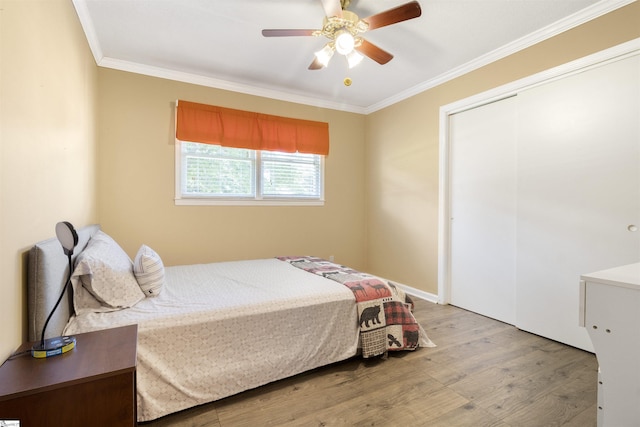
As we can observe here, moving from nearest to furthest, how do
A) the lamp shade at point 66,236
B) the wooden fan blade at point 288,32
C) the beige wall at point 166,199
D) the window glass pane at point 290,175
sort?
the lamp shade at point 66,236, the wooden fan blade at point 288,32, the beige wall at point 166,199, the window glass pane at point 290,175

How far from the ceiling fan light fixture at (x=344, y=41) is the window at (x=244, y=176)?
2105mm

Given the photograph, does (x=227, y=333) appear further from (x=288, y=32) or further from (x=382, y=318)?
(x=288, y=32)

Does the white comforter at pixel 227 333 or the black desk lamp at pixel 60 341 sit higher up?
the black desk lamp at pixel 60 341

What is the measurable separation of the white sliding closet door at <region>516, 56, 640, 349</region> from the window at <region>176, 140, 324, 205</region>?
2530 mm

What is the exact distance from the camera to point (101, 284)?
1.69m

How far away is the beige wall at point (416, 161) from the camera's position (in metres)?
2.56

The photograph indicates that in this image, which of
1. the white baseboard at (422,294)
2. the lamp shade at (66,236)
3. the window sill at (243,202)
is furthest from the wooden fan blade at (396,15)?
the white baseboard at (422,294)

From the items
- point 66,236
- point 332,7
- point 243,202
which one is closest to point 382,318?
point 66,236

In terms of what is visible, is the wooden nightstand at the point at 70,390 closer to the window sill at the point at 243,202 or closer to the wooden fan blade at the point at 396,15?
the wooden fan blade at the point at 396,15

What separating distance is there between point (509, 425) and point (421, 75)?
3271 mm

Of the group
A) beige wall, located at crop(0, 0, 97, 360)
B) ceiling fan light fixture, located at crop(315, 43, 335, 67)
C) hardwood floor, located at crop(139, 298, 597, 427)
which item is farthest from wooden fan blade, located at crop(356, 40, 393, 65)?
hardwood floor, located at crop(139, 298, 597, 427)

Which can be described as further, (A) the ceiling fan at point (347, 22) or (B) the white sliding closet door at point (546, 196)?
(B) the white sliding closet door at point (546, 196)

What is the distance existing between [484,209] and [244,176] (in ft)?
9.15

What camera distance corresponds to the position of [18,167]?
1220 mm
